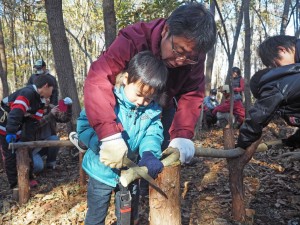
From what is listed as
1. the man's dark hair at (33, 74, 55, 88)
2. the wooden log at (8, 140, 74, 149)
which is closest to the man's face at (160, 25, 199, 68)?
the wooden log at (8, 140, 74, 149)

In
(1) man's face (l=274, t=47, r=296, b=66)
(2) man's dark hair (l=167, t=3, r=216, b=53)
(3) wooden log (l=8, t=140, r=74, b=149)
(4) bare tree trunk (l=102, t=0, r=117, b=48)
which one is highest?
(4) bare tree trunk (l=102, t=0, r=117, b=48)

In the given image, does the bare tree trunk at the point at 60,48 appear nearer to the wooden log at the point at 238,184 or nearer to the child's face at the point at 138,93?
the wooden log at the point at 238,184

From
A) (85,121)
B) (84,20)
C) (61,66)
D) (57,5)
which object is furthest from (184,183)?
(84,20)

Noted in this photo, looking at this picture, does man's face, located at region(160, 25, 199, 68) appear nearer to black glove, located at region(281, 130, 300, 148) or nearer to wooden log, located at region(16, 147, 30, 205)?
black glove, located at region(281, 130, 300, 148)

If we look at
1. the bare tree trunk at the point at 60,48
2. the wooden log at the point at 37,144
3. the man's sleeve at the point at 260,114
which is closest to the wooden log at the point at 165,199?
the man's sleeve at the point at 260,114

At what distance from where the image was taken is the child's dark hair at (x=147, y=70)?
1.81 metres

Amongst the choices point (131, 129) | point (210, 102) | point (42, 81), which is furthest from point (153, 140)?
point (210, 102)

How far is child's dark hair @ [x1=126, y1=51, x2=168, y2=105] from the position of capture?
71.3 inches

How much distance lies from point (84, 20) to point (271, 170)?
49.7ft

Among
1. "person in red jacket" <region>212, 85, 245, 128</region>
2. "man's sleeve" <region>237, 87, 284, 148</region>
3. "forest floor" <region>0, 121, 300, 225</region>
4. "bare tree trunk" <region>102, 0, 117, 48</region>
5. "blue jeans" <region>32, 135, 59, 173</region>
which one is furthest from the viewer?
"person in red jacket" <region>212, 85, 245, 128</region>

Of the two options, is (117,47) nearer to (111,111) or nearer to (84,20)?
(111,111)

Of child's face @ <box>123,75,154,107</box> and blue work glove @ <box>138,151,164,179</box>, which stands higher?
child's face @ <box>123,75,154,107</box>

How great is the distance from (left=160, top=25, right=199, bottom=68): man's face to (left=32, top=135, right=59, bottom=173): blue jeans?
3727mm

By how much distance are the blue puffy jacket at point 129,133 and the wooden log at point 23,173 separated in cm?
232
